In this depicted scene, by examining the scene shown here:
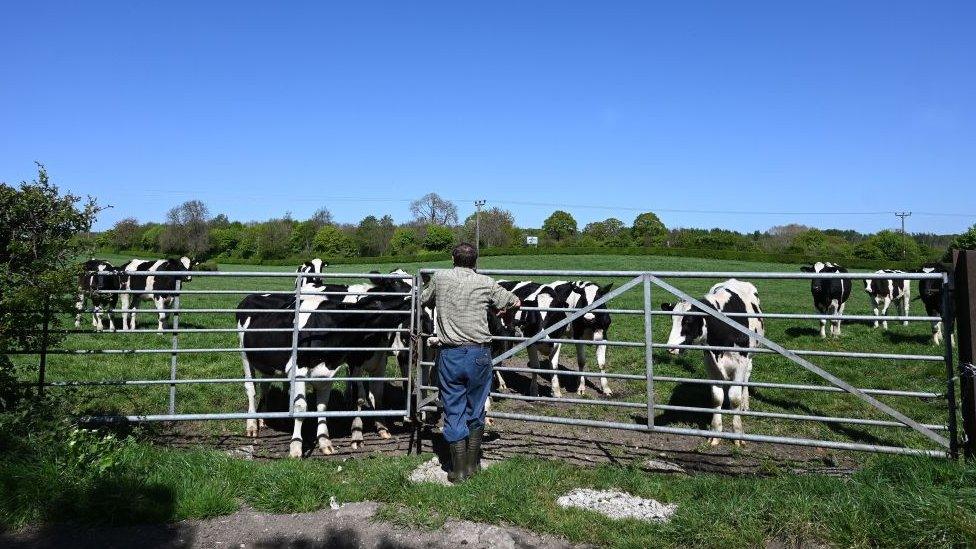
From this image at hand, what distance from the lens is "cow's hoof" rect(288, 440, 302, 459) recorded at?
689cm

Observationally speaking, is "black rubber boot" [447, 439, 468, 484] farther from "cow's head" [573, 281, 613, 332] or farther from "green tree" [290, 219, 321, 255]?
"green tree" [290, 219, 321, 255]

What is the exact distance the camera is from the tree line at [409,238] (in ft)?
263

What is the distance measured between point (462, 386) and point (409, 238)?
Answer: 282 ft

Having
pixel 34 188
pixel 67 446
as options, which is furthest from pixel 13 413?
pixel 34 188

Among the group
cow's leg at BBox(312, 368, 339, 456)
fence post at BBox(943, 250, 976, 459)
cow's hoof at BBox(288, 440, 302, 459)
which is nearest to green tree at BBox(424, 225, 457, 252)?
cow's leg at BBox(312, 368, 339, 456)

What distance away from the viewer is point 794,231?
10200 centimetres

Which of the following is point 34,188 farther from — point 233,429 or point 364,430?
point 364,430

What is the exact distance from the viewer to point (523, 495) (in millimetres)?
5223

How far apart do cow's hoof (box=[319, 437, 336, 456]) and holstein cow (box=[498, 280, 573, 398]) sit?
3.40 m

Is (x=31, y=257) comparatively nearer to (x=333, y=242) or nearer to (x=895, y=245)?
(x=333, y=242)

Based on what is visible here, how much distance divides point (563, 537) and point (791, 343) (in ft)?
42.9

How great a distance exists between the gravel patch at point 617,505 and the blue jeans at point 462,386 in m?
1.13

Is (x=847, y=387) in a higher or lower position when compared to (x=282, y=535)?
higher

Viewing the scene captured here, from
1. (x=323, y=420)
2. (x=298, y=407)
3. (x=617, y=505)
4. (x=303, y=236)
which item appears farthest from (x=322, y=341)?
(x=303, y=236)
